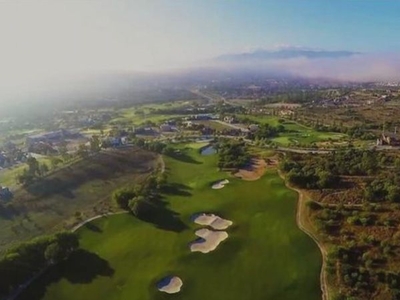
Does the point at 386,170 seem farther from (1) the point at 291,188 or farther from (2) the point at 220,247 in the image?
(2) the point at 220,247

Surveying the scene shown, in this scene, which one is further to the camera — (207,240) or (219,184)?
(219,184)

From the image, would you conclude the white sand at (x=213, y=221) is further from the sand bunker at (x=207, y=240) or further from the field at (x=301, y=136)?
the field at (x=301, y=136)

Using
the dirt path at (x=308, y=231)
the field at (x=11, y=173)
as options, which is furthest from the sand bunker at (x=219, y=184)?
the field at (x=11, y=173)

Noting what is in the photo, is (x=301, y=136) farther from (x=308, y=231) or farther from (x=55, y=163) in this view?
(x=55, y=163)

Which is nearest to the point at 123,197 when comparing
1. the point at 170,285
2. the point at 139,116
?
the point at 170,285

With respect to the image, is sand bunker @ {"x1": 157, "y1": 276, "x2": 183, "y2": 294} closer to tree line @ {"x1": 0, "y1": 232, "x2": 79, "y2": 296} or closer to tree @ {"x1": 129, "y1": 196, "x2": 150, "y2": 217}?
tree line @ {"x1": 0, "y1": 232, "x2": 79, "y2": 296}
